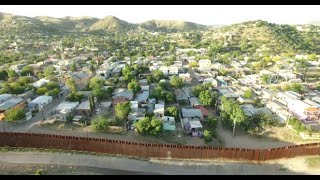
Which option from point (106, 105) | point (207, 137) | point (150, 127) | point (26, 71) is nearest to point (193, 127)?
point (207, 137)

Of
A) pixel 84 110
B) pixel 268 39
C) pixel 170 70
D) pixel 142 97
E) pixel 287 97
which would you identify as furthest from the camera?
pixel 268 39

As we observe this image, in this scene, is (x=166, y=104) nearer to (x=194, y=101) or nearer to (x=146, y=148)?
(x=194, y=101)

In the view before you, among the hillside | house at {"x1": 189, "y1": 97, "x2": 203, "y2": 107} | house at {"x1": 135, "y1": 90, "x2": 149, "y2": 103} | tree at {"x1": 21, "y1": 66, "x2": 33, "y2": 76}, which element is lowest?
house at {"x1": 189, "y1": 97, "x2": 203, "y2": 107}

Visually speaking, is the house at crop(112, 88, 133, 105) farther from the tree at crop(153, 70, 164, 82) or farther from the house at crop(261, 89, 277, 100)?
the house at crop(261, 89, 277, 100)

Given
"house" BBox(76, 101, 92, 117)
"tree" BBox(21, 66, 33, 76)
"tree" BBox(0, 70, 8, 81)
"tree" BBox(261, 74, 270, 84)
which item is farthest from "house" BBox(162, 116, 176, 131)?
"tree" BBox(0, 70, 8, 81)

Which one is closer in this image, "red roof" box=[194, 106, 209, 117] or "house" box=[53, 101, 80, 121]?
"house" box=[53, 101, 80, 121]

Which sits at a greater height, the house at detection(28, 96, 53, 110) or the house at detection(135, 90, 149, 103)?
the house at detection(135, 90, 149, 103)
